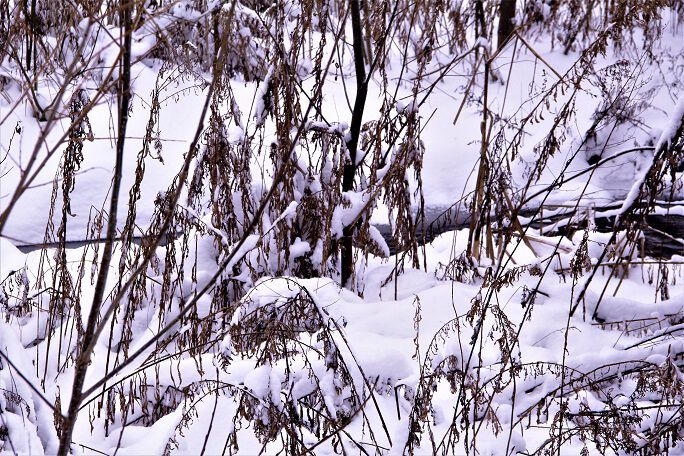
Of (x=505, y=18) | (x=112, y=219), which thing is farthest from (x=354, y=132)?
(x=505, y=18)

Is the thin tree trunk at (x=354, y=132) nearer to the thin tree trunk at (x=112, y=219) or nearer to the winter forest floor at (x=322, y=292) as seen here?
the winter forest floor at (x=322, y=292)

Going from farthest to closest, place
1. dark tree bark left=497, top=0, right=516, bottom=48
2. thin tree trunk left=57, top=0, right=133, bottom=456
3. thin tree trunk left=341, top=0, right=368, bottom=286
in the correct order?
dark tree bark left=497, top=0, right=516, bottom=48
thin tree trunk left=341, top=0, right=368, bottom=286
thin tree trunk left=57, top=0, right=133, bottom=456

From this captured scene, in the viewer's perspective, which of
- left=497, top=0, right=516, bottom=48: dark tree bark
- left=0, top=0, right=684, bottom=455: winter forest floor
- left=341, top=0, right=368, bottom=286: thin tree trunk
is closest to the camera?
left=0, top=0, right=684, bottom=455: winter forest floor

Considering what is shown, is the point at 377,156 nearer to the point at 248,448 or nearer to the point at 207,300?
the point at 207,300

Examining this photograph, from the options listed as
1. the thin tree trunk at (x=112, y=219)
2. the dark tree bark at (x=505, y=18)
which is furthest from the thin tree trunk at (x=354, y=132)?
the dark tree bark at (x=505, y=18)

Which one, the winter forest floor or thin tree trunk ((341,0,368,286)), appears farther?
thin tree trunk ((341,0,368,286))

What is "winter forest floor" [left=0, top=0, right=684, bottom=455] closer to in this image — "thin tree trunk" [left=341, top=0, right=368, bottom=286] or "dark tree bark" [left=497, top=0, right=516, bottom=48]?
"thin tree trunk" [left=341, top=0, right=368, bottom=286]

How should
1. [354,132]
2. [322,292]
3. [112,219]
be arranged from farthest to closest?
[354,132] → [322,292] → [112,219]

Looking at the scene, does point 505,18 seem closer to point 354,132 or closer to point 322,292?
point 354,132

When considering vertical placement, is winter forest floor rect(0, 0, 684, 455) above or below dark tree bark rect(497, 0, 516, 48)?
below

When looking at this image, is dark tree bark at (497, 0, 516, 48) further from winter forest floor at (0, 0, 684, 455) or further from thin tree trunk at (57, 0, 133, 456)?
thin tree trunk at (57, 0, 133, 456)

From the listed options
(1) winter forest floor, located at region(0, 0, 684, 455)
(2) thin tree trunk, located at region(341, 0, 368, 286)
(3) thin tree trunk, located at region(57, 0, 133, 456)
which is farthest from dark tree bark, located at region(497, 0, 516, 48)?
(3) thin tree trunk, located at region(57, 0, 133, 456)

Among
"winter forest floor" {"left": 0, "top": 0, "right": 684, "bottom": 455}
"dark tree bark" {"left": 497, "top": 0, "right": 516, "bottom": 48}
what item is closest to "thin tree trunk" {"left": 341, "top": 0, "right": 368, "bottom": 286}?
"winter forest floor" {"left": 0, "top": 0, "right": 684, "bottom": 455}

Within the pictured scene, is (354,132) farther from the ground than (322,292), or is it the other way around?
(354,132)
